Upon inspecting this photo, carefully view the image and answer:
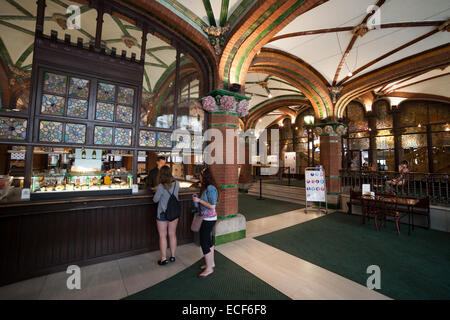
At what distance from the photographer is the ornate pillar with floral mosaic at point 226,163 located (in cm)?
403

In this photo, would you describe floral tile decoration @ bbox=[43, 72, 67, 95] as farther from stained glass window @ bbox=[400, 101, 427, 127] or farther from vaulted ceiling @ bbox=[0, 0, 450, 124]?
stained glass window @ bbox=[400, 101, 427, 127]

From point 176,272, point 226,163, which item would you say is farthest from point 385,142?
point 176,272

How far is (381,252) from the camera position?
3654 millimetres

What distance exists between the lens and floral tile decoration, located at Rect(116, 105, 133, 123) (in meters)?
3.40

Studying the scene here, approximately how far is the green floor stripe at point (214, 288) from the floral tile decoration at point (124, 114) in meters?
2.78

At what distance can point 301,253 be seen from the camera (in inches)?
141

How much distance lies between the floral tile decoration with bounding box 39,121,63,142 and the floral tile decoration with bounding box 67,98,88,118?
Answer: 0.25 metres

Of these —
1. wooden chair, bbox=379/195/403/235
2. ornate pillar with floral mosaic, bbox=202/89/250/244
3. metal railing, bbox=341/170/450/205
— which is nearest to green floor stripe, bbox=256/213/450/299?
wooden chair, bbox=379/195/403/235

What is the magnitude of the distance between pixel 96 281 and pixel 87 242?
692 millimetres

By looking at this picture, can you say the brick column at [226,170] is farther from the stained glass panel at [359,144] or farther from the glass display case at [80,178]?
the stained glass panel at [359,144]

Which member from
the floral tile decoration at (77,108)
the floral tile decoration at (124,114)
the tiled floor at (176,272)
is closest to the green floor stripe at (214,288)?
the tiled floor at (176,272)

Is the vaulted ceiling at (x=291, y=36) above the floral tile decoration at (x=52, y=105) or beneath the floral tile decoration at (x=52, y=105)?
above

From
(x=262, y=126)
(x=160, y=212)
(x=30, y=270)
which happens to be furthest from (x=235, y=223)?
(x=262, y=126)

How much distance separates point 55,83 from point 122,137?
4.03 ft
